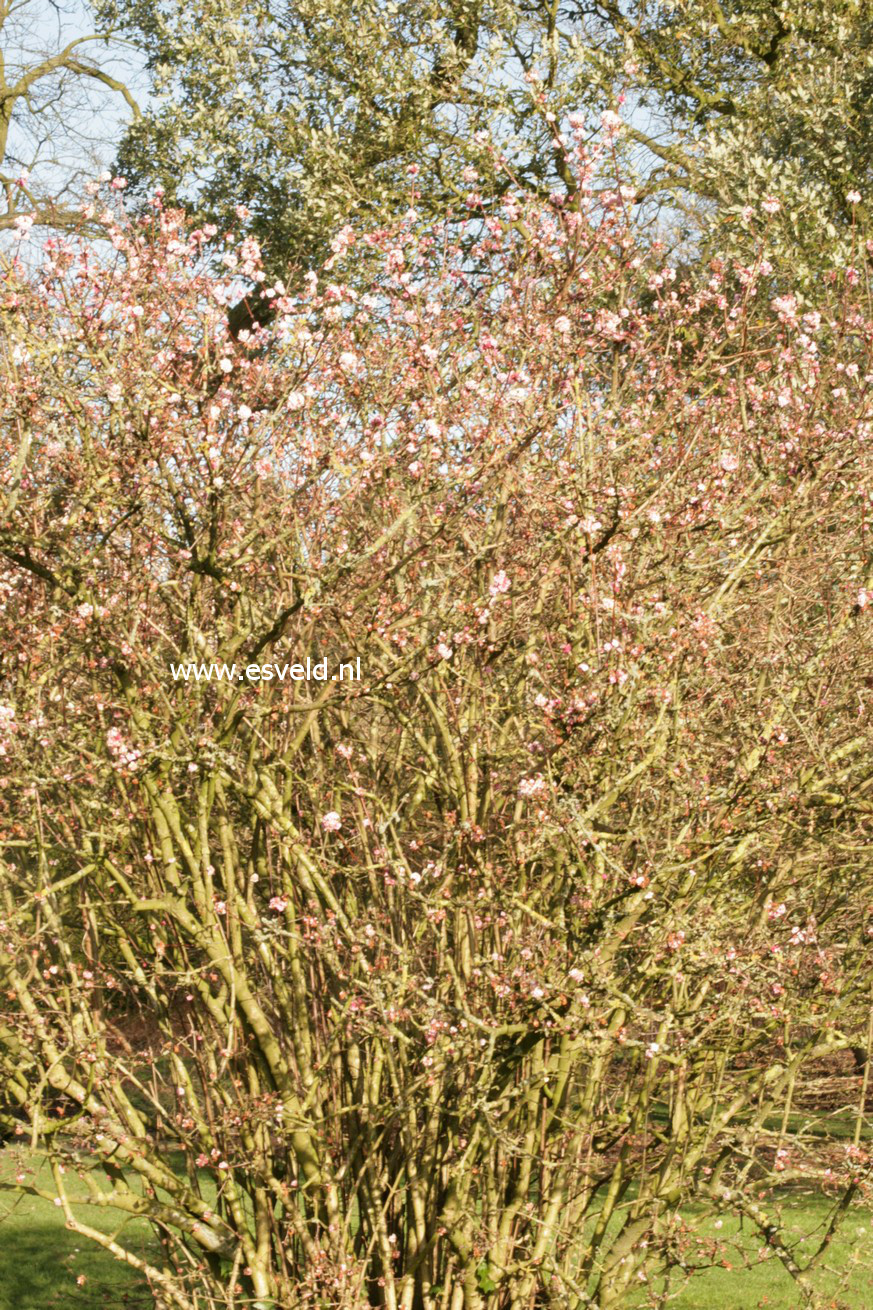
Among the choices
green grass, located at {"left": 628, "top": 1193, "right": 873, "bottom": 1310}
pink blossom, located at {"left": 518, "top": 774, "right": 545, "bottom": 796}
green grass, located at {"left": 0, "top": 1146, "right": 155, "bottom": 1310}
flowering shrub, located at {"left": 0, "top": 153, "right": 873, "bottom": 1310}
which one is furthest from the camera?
green grass, located at {"left": 0, "top": 1146, "right": 155, "bottom": 1310}

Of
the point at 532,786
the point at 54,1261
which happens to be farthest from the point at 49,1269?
the point at 532,786

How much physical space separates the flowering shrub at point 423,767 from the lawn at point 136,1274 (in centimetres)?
306

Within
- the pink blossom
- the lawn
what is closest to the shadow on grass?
the lawn

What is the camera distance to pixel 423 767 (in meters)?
6.79

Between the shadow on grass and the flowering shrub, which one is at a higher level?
the flowering shrub

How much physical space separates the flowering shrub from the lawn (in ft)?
10.0

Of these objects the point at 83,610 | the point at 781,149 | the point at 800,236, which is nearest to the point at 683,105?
the point at 781,149

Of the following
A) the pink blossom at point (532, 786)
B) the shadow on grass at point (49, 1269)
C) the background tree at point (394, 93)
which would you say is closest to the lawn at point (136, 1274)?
the shadow on grass at point (49, 1269)

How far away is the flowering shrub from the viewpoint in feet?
17.6

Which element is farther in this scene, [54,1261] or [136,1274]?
[54,1261]

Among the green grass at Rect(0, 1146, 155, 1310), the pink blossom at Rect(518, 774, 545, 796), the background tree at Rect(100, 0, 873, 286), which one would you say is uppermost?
the background tree at Rect(100, 0, 873, 286)

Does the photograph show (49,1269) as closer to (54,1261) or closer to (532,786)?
(54,1261)

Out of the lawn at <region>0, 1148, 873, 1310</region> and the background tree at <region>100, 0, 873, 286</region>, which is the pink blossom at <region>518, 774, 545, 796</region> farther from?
the background tree at <region>100, 0, 873, 286</region>

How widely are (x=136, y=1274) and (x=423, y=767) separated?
747 cm
